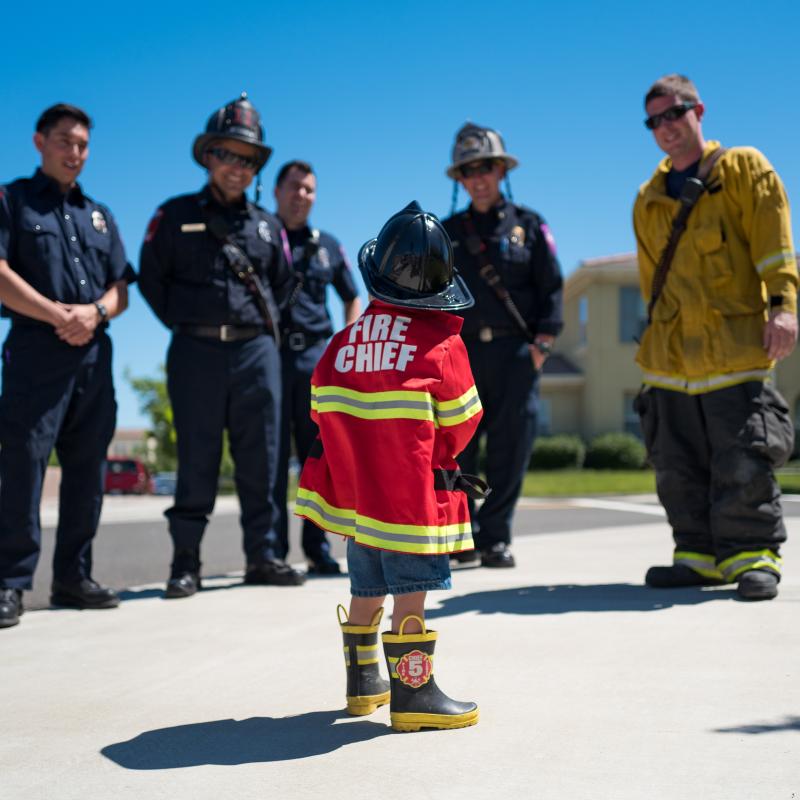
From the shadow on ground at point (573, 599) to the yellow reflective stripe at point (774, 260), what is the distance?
4.86ft

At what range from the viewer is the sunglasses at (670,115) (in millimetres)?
4883

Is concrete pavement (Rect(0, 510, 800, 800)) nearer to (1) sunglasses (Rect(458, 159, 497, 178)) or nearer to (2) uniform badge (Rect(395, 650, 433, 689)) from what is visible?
(2) uniform badge (Rect(395, 650, 433, 689))

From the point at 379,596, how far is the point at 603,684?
76 centimetres

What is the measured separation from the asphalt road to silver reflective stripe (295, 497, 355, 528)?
282 centimetres

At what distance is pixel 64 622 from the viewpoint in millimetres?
4633

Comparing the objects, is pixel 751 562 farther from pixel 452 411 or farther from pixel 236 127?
pixel 236 127

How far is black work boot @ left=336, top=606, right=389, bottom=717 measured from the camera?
3029 mm

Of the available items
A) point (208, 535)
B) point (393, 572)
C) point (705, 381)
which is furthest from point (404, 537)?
point (208, 535)

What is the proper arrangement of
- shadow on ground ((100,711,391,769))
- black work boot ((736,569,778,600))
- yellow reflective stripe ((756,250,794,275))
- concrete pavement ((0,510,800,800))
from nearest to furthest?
1. concrete pavement ((0,510,800,800))
2. shadow on ground ((100,711,391,769))
3. black work boot ((736,569,778,600))
4. yellow reflective stripe ((756,250,794,275))

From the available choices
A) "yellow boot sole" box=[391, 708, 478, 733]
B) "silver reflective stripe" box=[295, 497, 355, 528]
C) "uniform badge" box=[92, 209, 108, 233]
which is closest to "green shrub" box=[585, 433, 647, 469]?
"uniform badge" box=[92, 209, 108, 233]

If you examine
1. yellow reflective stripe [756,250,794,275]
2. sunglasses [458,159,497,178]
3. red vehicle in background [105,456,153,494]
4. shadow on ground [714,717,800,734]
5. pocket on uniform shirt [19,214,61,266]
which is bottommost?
red vehicle in background [105,456,153,494]

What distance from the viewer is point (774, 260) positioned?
4.62m

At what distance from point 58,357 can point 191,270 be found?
918 mm

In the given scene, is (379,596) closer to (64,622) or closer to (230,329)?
(64,622)
